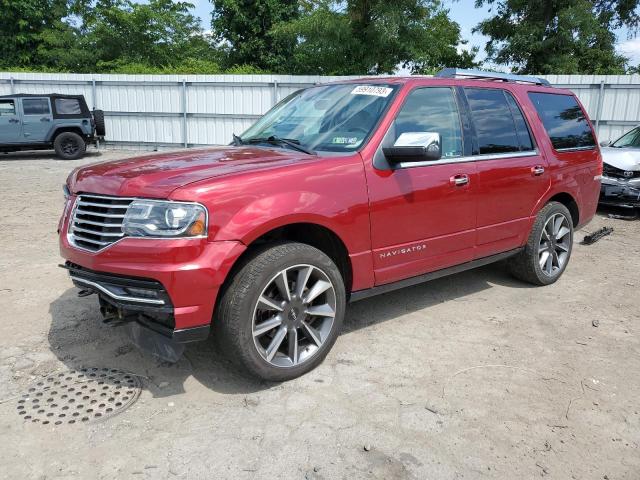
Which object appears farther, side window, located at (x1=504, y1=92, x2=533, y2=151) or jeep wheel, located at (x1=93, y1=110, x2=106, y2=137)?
jeep wheel, located at (x1=93, y1=110, x2=106, y2=137)

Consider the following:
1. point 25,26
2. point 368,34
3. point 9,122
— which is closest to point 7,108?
point 9,122

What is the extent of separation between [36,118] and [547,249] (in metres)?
14.3

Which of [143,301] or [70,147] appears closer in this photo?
[143,301]

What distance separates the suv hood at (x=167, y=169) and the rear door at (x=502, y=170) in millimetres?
1603

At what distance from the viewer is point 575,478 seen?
247 cm

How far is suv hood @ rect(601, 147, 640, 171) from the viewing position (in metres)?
8.41

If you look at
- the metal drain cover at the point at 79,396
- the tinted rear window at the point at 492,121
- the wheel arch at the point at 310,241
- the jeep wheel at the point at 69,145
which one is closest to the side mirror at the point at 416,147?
the wheel arch at the point at 310,241

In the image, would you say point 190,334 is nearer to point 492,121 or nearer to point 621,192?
point 492,121

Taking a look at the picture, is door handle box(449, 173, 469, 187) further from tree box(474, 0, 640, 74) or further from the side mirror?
tree box(474, 0, 640, 74)

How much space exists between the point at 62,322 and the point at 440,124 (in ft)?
10.8

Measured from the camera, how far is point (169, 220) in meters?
2.76

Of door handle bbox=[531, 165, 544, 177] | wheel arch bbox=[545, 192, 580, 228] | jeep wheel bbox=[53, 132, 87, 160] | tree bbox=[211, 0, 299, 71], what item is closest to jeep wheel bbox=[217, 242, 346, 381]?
door handle bbox=[531, 165, 544, 177]

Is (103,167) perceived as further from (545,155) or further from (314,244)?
(545,155)

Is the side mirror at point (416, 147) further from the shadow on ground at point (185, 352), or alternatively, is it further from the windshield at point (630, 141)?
the windshield at point (630, 141)
